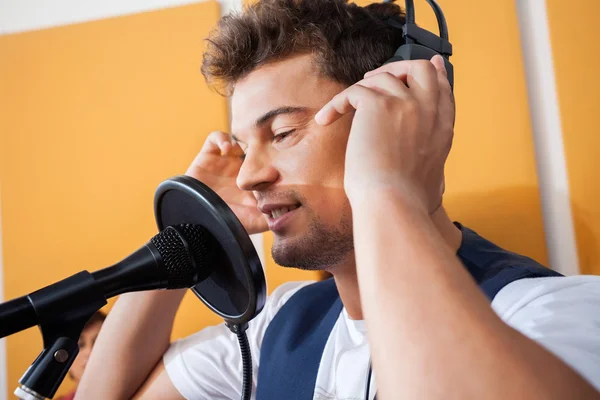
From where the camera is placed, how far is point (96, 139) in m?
1.73

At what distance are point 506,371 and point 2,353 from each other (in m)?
1.66

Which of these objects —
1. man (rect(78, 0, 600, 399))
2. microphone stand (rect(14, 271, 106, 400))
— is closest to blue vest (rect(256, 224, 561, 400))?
man (rect(78, 0, 600, 399))

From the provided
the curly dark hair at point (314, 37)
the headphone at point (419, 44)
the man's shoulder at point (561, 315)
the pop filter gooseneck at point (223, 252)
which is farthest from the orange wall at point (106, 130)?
the pop filter gooseneck at point (223, 252)

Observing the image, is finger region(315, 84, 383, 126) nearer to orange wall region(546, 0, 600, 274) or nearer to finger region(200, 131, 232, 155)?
finger region(200, 131, 232, 155)

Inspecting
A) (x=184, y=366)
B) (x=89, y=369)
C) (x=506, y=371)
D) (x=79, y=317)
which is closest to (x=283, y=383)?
(x=184, y=366)

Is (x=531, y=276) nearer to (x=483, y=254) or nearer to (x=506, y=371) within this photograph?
(x=483, y=254)

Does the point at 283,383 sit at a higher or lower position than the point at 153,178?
lower

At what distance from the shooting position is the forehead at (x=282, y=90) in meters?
1.16

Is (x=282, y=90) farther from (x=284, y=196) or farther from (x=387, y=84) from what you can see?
(x=387, y=84)

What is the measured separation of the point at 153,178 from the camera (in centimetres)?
168

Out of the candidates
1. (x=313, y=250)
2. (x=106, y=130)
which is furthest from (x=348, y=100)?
(x=106, y=130)

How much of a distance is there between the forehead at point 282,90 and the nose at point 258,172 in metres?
0.06

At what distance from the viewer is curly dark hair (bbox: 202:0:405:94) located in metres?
1.23

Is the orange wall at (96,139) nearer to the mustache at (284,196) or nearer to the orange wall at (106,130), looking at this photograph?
the orange wall at (106,130)
